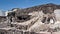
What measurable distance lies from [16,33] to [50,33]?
1.04m

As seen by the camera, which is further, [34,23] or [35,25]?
[34,23]

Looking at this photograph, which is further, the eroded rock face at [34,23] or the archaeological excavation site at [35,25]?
the eroded rock face at [34,23]

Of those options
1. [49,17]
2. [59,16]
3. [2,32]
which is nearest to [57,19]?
[59,16]

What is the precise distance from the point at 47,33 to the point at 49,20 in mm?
3254

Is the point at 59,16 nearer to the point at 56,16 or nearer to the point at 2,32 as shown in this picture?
the point at 56,16

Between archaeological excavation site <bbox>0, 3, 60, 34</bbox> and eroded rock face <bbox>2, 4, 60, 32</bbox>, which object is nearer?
archaeological excavation site <bbox>0, 3, 60, 34</bbox>

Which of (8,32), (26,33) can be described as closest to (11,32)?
(8,32)

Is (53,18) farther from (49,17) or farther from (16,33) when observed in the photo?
(16,33)

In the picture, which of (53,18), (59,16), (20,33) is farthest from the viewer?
(53,18)

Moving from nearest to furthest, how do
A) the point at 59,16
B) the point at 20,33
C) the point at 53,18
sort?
the point at 20,33, the point at 59,16, the point at 53,18

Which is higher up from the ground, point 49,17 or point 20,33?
point 49,17

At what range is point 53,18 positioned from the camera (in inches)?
317

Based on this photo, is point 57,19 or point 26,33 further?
point 57,19

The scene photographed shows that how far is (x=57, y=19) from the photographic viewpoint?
764 cm
